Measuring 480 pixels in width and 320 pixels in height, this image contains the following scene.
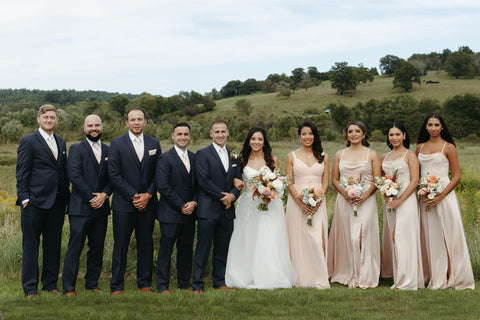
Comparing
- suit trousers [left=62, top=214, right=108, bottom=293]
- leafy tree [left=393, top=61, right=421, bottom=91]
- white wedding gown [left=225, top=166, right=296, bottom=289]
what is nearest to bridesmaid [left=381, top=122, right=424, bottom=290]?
white wedding gown [left=225, top=166, right=296, bottom=289]

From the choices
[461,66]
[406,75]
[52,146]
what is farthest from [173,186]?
[461,66]

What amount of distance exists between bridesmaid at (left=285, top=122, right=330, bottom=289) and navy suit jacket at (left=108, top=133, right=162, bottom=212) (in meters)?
2.37

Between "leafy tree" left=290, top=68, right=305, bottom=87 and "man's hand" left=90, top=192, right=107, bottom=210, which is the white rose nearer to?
"man's hand" left=90, top=192, right=107, bottom=210

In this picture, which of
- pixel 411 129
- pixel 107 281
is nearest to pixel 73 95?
pixel 411 129

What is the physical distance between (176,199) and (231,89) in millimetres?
143816

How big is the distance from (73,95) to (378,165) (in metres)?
120

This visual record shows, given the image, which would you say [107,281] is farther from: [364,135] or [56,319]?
[364,135]

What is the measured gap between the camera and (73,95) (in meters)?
118

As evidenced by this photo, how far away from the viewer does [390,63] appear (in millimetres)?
141500

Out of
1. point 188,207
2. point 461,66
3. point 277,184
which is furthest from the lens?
point 461,66

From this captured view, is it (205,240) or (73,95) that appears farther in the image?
(73,95)

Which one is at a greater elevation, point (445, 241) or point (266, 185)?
point (266, 185)

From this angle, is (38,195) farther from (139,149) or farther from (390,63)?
(390,63)

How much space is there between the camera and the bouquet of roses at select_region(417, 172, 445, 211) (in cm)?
747
